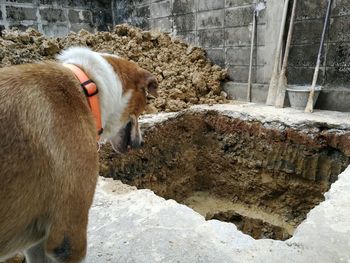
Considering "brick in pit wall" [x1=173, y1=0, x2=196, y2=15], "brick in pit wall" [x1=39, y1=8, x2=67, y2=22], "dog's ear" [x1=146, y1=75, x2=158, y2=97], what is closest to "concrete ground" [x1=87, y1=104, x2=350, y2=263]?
"dog's ear" [x1=146, y1=75, x2=158, y2=97]

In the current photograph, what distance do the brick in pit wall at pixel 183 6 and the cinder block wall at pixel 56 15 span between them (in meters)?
2.09

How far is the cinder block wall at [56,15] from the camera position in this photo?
16.2 feet

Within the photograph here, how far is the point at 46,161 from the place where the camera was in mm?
1029

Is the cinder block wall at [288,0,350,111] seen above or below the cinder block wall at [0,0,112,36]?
below

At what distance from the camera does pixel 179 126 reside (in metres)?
3.72

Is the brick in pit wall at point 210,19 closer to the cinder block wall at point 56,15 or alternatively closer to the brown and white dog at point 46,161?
the cinder block wall at point 56,15

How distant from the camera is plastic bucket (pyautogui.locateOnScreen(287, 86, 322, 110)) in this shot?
3.50 m

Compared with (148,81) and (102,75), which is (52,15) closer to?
(148,81)

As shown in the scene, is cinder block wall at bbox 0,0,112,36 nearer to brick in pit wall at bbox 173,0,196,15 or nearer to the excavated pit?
brick in pit wall at bbox 173,0,196,15

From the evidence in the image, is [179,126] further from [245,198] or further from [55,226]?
[55,226]

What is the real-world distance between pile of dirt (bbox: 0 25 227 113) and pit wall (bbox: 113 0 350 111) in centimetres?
26

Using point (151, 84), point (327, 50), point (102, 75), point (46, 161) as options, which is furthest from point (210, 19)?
point (46, 161)

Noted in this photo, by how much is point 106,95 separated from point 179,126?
94.2 inches

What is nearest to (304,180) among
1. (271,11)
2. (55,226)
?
(271,11)
